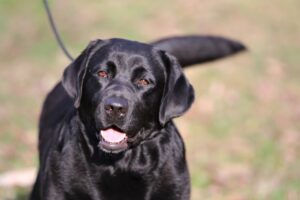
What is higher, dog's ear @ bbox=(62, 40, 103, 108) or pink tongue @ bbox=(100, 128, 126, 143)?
dog's ear @ bbox=(62, 40, 103, 108)

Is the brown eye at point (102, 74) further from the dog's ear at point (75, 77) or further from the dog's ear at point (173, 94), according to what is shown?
the dog's ear at point (173, 94)

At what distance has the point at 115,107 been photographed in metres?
4.92

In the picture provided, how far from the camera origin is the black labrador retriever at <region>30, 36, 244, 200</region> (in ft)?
16.9

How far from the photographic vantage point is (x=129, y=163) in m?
5.36

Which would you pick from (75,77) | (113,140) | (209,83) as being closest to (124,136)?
(113,140)

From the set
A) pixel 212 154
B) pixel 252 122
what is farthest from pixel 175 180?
pixel 252 122

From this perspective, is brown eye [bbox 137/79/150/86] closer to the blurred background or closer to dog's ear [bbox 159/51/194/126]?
dog's ear [bbox 159/51/194/126]

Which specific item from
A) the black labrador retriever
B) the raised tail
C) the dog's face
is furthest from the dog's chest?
the raised tail

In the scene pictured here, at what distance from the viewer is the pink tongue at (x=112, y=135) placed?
16.6ft

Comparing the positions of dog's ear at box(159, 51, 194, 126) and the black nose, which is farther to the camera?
dog's ear at box(159, 51, 194, 126)

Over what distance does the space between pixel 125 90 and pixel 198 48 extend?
97.7 inches

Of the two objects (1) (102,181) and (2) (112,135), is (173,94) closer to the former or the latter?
(2) (112,135)

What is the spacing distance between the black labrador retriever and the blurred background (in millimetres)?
2478

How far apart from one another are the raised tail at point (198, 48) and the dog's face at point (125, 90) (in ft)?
5.52
